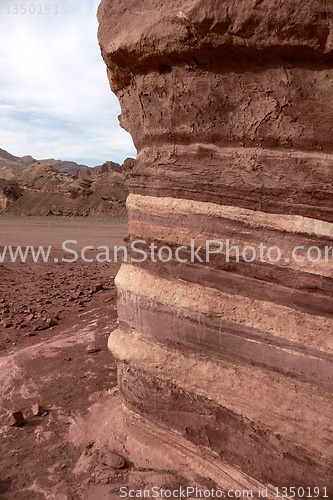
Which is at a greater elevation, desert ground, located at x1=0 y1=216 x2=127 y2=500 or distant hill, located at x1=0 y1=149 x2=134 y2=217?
distant hill, located at x1=0 y1=149 x2=134 y2=217

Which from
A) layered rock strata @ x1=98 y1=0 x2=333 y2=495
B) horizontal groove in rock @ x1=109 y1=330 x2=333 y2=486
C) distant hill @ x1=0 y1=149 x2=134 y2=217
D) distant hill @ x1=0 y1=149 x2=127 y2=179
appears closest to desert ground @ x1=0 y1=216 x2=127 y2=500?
horizontal groove in rock @ x1=109 y1=330 x2=333 y2=486

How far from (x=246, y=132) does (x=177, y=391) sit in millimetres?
1583

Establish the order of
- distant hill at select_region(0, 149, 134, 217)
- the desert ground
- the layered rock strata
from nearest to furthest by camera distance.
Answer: the layered rock strata < the desert ground < distant hill at select_region(0, 149, 134, 217)

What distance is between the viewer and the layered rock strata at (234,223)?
2111 millimetres

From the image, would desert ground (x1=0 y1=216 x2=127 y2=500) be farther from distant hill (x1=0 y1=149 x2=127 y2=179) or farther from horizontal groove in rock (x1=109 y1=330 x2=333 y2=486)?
distant hill (x1=0 y1=149 x2=127 y2=179)

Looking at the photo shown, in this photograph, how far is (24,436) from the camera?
3.18m

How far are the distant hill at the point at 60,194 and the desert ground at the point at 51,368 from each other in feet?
63.6

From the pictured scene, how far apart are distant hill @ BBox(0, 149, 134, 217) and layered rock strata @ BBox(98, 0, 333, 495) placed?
25.2 meters

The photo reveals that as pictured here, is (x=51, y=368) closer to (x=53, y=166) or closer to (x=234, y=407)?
(x=234, y=407)

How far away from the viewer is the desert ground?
106 inches

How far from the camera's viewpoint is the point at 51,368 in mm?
4309

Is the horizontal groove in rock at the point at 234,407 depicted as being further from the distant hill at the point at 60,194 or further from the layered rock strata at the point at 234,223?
the distant hill at the point at 60,194

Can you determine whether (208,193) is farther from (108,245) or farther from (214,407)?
(108,245)

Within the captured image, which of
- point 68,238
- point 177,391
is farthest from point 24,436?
point 68,238
